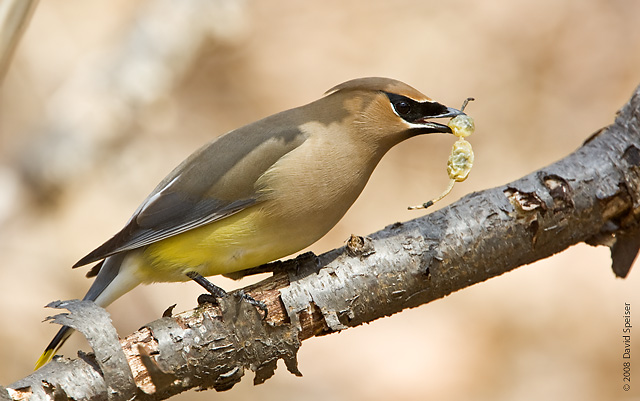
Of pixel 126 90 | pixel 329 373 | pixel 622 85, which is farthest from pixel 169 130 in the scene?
pixel 622 85

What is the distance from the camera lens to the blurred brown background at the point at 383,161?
7.07 m

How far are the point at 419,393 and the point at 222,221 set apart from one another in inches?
140

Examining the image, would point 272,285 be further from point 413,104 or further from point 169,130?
point 169,130

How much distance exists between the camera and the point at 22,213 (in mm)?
7516

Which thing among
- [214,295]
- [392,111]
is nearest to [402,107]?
[392,111]

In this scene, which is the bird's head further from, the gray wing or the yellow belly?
the yellow belly

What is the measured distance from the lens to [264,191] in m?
3.89

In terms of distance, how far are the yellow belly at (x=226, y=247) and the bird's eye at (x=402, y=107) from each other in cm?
76

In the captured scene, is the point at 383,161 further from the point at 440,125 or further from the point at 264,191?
the point at 264,191

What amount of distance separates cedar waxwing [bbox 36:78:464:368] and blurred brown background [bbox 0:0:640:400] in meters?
2.95

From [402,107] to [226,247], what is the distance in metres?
1.14

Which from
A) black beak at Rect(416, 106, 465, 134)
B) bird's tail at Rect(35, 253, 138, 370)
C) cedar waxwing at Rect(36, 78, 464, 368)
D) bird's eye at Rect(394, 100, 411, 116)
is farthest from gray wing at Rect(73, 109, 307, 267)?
black beak at Rect(416, 106, 465, 134)

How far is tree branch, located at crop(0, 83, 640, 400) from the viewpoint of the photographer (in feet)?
10.8

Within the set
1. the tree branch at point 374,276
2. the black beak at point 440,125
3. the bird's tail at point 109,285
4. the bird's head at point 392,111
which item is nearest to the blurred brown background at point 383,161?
the bird's tail at point 109,285
